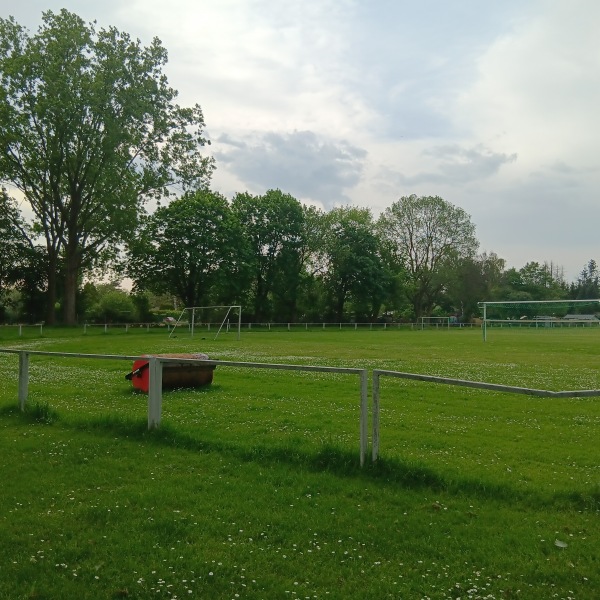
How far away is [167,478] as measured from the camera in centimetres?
605

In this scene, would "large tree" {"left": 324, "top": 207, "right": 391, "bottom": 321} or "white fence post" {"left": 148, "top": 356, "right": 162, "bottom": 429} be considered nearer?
"white fence post" {"left": 148, "top": 356, "right": 162, "bottom": 429}

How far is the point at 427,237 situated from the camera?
277ft

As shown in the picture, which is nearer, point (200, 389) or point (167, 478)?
point (167, 478)

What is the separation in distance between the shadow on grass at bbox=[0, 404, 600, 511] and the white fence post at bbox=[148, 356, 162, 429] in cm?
14

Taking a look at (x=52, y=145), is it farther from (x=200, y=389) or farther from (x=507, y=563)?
(x=507, y=563)

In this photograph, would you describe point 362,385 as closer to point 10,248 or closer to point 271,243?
point 10,248

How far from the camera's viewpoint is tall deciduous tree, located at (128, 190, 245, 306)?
59.8 m

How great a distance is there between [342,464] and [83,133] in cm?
4163

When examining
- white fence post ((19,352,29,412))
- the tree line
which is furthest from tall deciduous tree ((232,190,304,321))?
white fence post ((19,352,29,412))

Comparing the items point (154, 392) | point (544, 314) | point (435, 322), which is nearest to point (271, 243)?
point (435, 322)

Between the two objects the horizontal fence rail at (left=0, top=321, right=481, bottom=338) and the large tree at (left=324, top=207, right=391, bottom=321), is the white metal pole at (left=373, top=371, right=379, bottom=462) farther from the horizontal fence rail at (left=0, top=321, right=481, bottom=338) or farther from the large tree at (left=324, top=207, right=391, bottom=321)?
the large tree at (left=324, top=207, right=391, bottom=321)

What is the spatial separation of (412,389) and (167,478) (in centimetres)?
799

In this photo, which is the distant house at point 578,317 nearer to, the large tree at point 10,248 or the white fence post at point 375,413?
the large tree at point 10,248

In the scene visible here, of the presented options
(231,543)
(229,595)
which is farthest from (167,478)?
(229,595)
